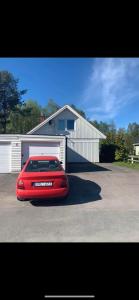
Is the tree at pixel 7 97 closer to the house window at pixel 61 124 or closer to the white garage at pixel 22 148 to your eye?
the house window at pixel 61 124

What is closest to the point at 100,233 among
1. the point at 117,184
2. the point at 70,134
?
the point at 117,184

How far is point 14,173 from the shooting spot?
1472 cm

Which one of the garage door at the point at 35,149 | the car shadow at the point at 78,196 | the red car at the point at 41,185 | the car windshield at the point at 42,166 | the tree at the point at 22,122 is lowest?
the car shadow at the point at 78,196

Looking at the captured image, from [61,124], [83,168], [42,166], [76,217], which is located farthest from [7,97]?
[76,217]

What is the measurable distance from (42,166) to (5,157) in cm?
769

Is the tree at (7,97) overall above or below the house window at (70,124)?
above

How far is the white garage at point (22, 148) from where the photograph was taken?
1490cm

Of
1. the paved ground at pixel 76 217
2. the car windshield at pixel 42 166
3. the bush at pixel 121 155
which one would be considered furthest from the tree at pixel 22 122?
the car windshield at pixel 42 166

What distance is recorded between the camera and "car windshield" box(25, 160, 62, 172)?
25.6ft

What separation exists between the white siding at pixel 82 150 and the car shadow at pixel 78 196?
1212cm

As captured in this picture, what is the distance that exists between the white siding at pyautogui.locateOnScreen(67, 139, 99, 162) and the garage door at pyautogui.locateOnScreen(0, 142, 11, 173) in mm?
9287
